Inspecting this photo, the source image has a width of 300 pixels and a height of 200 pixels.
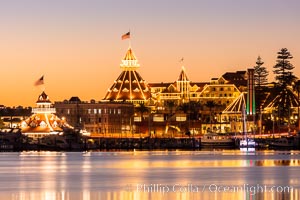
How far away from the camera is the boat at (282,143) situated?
19150 cm

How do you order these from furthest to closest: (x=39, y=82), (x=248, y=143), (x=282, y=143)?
(x=282, y=143) < (x=248, y=143) < (x=39, y=82)

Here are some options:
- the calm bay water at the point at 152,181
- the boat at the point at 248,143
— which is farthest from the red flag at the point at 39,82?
the calm bay water at the point at 152,181

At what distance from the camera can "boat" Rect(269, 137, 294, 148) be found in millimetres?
191500

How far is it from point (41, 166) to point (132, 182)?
102 feet

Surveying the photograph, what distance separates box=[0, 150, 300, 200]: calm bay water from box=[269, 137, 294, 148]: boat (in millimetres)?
72309

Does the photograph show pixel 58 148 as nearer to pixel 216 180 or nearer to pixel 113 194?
pixel 216 180

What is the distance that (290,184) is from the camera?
8206 cm

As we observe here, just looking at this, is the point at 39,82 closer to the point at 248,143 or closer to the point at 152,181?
the point at 248,143

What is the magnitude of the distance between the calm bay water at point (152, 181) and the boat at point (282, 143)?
72309 millimetres

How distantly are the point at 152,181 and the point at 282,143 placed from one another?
4211 inches

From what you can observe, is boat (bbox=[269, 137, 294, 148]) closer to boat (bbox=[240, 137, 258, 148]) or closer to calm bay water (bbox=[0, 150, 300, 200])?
boat (bbox=[240, 137, 258, 148])

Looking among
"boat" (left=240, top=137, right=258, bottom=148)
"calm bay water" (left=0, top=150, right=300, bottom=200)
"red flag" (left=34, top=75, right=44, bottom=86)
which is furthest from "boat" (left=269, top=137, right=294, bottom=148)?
"calm bay water" (left=0, top=150, right=300, bottom=200)

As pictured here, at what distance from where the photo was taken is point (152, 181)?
87625 mm

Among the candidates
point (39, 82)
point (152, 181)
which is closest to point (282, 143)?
point (39, 82)
